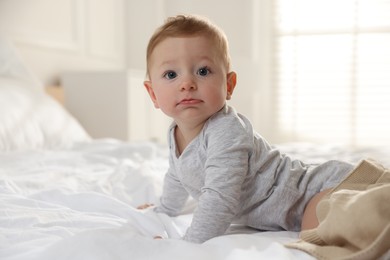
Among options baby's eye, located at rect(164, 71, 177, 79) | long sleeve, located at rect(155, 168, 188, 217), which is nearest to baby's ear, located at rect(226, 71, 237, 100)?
baby's eye, located at rect(164, 71, 177, 79)

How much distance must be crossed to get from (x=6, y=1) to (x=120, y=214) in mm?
1994

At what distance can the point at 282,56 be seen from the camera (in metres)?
3.90

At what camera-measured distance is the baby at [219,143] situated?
0.89 m

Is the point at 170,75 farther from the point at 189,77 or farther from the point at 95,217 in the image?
the point at 95,217

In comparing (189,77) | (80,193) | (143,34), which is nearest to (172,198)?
(80,193)

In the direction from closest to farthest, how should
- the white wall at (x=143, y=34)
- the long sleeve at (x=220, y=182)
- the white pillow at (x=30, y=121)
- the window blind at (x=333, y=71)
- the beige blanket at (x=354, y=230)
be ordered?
the beige blanket at (x=354, y=230)
the long sleeve at (x=220, y=182)
the white pillow at (x=30, y=121)
the white wall at (x=143, y=34)
the window blind at (x=333, y=71)

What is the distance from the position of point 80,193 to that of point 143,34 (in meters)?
3.10

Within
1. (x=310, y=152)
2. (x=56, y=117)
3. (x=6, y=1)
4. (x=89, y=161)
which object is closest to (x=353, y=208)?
(x=89, y=161)

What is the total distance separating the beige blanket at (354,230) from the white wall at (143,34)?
264 cm

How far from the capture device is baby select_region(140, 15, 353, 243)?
0.89m

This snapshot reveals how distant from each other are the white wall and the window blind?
14 centimetres

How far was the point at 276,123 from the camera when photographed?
3920 millimetres

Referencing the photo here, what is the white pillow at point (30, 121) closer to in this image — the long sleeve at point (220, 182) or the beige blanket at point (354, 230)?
the long sleeve at point (220, 182)

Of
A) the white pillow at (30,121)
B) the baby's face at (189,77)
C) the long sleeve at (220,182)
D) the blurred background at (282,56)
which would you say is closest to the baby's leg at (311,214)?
the long sleeve at (220,182)
